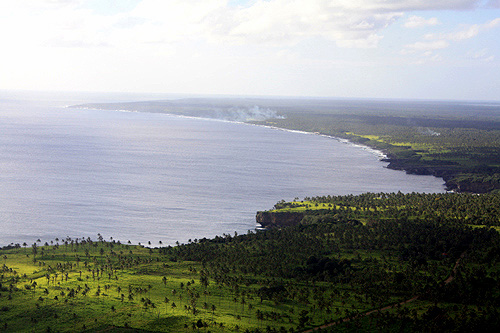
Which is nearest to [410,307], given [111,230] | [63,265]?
[63,265]

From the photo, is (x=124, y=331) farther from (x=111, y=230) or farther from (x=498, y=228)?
(x=498, y=228)

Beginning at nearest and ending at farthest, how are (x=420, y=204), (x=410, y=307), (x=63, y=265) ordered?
1. (x=410, y=307)
2. (x=63, y=265)
3. (x=420, y=204)

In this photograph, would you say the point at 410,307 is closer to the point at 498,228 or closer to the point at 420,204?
the point at 498,228

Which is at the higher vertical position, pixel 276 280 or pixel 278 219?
pixel 278 219

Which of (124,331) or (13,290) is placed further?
(13,290)

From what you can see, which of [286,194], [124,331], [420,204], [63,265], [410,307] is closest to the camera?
[124,331]
